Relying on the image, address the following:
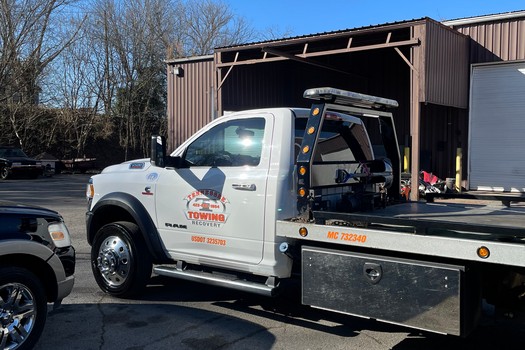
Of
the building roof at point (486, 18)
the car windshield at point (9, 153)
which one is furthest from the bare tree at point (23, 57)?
the building roof at point (486, 18)

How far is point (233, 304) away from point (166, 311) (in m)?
0.75

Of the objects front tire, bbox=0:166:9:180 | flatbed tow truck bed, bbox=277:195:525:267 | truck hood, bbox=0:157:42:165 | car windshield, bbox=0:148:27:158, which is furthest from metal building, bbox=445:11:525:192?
car windshield, bbox=0:148:27:158

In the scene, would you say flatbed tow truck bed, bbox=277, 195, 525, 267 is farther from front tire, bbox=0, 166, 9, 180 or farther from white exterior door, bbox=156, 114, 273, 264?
front tire, bbox=0, 166, 9, 180

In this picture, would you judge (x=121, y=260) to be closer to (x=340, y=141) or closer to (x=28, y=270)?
(x=28, y=270)

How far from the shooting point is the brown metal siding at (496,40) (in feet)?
48.0

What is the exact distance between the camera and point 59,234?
15.2 feet

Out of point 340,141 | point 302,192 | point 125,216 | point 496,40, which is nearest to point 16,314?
point 125,216

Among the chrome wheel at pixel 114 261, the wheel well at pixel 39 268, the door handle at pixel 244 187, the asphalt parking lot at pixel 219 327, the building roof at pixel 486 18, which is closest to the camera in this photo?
the wheel well at pixel 39 268

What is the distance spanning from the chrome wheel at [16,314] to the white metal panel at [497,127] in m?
14.2

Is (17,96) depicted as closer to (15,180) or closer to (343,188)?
(15,180)

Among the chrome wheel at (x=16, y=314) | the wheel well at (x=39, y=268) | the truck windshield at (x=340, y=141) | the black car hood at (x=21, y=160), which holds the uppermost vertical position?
the truck windshield at (x=340, y=141)

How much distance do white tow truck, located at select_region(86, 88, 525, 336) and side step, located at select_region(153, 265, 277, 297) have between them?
0.04 feet

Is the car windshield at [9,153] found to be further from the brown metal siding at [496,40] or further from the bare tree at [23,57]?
the brown metal siding at [496,40]

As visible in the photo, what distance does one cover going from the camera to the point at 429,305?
3820 mm
